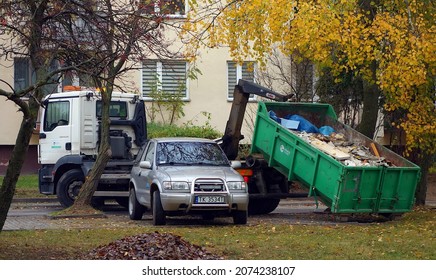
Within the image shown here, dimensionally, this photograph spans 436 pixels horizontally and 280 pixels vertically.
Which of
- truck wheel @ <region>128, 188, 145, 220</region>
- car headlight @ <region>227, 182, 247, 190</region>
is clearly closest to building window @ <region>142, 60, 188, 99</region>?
truck wheel @ <region>128, 188, 145, 220</region>

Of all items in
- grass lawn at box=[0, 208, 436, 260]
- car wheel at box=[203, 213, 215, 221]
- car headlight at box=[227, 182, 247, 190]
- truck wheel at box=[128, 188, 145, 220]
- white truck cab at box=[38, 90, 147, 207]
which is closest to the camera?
grass lawn at box=[0, 208, 436, 260]

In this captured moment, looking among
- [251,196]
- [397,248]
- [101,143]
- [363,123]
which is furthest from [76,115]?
[397,248]

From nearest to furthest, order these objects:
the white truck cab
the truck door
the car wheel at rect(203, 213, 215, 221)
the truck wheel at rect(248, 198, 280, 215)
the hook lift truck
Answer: the car wheel at rect(203, 213, 215, 221) < the hook lift truck < the truck wheel at rect(248, 198, 280, 215) < the white truck cab < the truck door

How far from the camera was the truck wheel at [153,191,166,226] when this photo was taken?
18.5 metres

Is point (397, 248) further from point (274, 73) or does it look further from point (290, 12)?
point (274, 73)

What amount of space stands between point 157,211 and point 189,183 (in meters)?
0.87

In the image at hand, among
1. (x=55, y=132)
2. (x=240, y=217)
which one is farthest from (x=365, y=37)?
(x=55, y=132)

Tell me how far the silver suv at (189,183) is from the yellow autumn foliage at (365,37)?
3254 millimetres

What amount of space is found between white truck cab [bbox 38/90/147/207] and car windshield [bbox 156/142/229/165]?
3.29 m

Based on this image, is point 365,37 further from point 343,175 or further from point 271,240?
point 271,240

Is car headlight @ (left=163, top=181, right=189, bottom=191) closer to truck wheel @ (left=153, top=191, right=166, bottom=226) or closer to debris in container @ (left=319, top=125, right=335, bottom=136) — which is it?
truck wheel @ (left=153, top=191, right=166, bottom=226)

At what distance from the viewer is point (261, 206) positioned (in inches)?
907

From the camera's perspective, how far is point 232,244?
48.2 feet

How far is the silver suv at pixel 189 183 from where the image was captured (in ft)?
60.0
